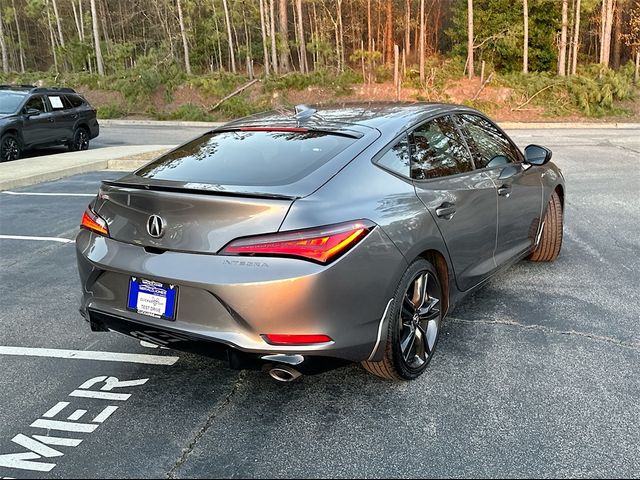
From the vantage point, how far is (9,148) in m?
13.2

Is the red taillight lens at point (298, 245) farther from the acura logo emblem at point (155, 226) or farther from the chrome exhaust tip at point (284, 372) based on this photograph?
the chrome exhaust tip at point (284, 372)

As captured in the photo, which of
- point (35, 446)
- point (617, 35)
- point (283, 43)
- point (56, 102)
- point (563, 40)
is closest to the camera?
point (35, 446)

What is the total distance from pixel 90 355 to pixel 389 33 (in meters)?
32.7

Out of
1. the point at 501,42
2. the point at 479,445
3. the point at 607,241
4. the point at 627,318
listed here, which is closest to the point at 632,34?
the point at 501,42

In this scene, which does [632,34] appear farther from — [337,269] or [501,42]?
[337,269]

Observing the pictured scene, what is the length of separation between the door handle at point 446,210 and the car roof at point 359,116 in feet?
1.82

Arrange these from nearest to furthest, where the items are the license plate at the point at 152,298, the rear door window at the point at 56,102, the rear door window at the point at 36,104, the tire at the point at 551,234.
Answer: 1. the license plate at the point at 152,298
2. the tire at the point at 551,234
3. the rear door window at the point at 36,104
4. the rear door window at the point at 56,102

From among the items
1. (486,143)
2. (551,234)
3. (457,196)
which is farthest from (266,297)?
(551,234)

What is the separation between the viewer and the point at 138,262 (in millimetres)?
3080

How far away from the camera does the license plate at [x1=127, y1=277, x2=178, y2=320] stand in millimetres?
3000

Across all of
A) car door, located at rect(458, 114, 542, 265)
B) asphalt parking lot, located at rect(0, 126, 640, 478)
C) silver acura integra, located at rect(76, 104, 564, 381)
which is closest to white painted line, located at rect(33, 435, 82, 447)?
asphalt parking lot, located at rect(0, 126, 640, 478)

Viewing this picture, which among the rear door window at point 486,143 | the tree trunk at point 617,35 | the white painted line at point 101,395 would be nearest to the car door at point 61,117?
the rear door window at point 486,143

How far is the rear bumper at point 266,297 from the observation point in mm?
2824

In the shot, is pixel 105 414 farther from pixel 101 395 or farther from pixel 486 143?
pixel 486 143
